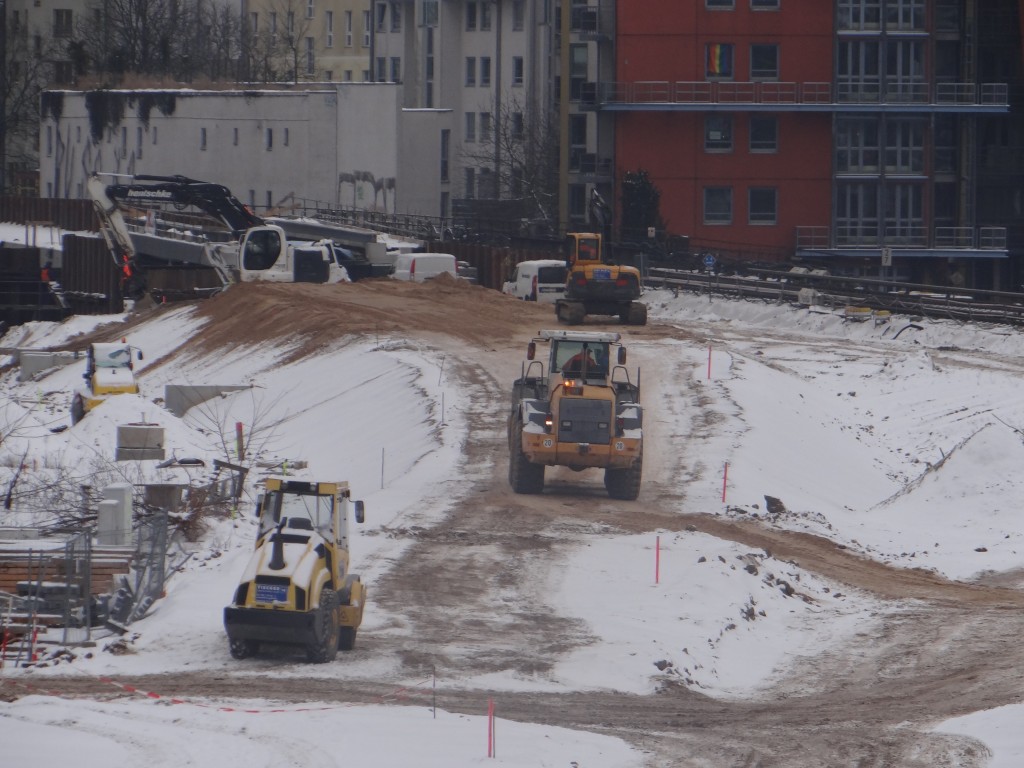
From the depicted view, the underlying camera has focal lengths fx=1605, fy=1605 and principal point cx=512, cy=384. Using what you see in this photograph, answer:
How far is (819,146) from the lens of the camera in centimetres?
6769

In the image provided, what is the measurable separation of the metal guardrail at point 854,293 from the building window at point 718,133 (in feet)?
33.6

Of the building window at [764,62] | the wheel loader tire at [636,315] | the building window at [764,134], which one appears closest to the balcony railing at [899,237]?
the building window at [764,134]

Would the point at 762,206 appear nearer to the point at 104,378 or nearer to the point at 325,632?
the point at 104,378

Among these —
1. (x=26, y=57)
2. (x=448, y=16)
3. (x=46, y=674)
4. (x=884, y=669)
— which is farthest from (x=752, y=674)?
(x=26, y=57)

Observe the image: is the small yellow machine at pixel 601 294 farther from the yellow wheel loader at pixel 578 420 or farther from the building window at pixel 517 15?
the building window at pixel 517 15

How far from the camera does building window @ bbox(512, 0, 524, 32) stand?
86.9 m

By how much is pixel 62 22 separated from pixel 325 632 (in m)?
111

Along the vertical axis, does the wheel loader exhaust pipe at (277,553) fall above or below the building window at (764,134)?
below

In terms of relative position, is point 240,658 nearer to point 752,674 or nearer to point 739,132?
point 752,674

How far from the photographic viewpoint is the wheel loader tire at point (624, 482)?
89.9ft

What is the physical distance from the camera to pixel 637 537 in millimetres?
25000

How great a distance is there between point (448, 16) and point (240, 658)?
75.7 metres

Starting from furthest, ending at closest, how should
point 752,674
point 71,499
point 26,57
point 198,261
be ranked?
point 26,57
point 198,261
point 71,499
point 752,674

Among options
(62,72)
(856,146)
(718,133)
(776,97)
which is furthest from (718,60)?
(62,72)
